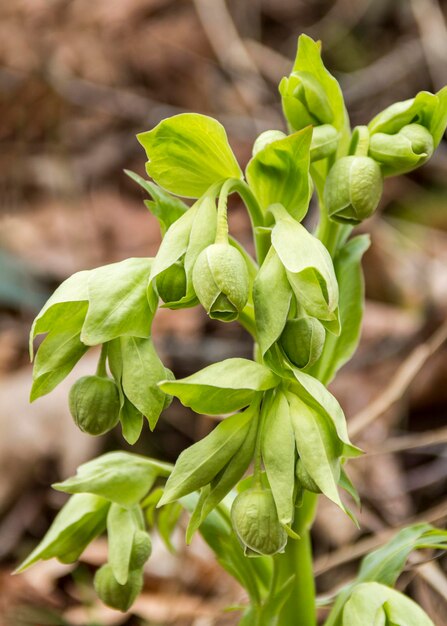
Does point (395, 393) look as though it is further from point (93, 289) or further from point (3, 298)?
point (3, 298)

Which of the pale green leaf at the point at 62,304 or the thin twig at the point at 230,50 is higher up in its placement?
the thin twig at the point at 230,50

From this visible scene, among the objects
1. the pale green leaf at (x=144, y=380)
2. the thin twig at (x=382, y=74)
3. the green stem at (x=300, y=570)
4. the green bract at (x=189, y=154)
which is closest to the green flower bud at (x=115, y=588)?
the green stem at (x=300, y=570)

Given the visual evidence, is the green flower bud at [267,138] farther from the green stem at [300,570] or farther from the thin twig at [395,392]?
the thin twig at [395,392]

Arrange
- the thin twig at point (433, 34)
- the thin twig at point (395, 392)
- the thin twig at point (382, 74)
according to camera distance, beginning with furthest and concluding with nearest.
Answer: the thin twig at point (382, 74)
the thin twig at point (433, 34)
the thin twig at point (395, 392)

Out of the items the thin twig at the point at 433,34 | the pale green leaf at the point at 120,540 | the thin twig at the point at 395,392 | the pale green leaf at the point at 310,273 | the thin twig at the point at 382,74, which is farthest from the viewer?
the thin twig at the point at 382,74

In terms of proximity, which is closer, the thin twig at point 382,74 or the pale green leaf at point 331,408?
the pale green leaf at point 331,408

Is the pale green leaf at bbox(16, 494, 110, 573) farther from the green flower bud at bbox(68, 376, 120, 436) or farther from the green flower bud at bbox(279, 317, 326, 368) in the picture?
the green flower bud at bbox(279, 317, 326, 368)

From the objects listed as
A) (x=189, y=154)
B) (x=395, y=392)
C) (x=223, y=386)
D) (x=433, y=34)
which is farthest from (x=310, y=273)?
(x=433, y=34)

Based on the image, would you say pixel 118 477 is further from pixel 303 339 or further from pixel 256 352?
pixel 303 339

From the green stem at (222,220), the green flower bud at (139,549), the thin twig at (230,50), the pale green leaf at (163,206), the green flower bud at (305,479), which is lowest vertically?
the green flower bud at (139,549)

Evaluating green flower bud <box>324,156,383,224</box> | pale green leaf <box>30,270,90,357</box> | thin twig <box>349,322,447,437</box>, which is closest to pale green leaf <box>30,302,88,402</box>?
pale green leaf <box>30,270,90,357</box>
